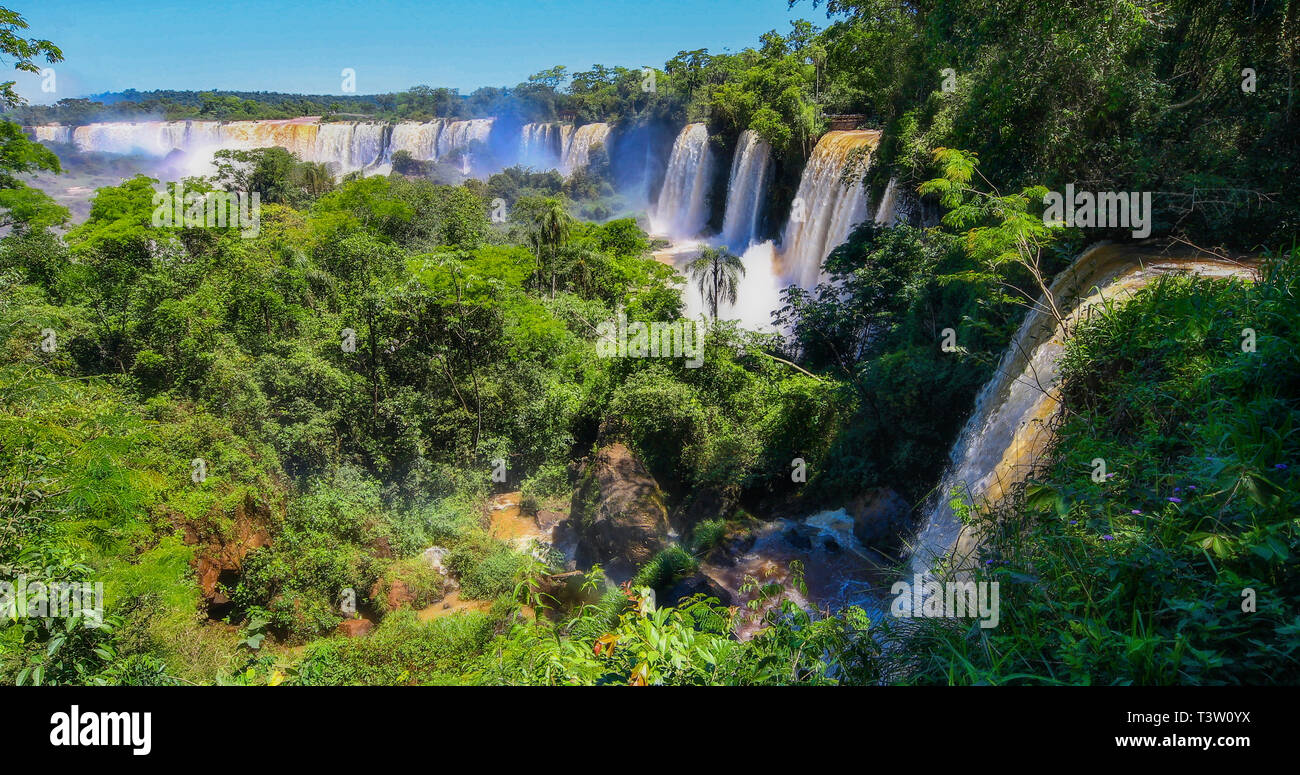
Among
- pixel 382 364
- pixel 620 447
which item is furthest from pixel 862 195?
pixel 382 364

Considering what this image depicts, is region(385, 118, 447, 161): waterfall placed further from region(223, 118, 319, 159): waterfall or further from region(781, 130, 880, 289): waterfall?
region(781, 130, 880, 289): waterfall

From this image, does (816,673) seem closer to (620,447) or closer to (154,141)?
(620,447)

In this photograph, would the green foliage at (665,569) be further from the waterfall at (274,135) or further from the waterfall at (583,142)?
the waterfall at (274,135)

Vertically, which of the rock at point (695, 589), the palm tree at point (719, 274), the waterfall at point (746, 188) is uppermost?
the waterfall at point (746, 188)

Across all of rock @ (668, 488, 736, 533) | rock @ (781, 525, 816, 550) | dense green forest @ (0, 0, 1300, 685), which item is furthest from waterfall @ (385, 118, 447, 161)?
rock @ (781, 525, 816, 550)

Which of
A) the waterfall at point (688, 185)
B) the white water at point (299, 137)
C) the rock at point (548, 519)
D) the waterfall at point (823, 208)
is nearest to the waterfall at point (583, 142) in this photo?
the white water at point (299, 137)

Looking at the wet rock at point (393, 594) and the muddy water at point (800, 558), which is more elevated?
the muddy water at point (800, 558)
